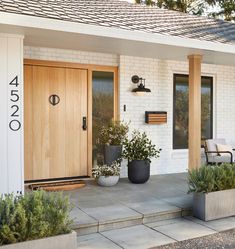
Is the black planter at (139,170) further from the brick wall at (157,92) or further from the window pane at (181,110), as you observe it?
the window pane at (181,110)

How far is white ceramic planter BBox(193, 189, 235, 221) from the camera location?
4.38m

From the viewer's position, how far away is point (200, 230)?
161 inches

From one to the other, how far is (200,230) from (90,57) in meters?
3.65

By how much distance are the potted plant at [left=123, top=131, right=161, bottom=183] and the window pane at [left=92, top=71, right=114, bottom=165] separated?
612 millimetres

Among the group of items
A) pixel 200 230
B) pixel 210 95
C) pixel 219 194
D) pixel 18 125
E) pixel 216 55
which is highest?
pixel 216 55

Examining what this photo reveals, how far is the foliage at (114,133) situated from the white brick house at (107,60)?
1.26 ft

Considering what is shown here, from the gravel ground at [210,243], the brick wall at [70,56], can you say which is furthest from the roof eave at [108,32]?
the gravel ground at [210,243]

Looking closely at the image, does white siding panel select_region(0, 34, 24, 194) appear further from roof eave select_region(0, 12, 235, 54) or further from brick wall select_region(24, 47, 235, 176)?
brick wall select_region(24, 47, 235, 176)

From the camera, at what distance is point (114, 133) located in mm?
6141

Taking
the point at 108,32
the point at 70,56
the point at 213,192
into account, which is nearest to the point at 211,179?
the point at 213,192

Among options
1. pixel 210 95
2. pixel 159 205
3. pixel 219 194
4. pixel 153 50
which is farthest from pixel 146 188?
pixel 210 95

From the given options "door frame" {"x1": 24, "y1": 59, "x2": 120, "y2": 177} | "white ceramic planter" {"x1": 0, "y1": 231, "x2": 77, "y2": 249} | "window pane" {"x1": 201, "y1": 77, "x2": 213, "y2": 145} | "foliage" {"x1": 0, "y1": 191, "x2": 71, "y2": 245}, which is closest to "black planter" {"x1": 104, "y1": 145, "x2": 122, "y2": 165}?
"door frame" {"x1": 24, "y1": 59, "x2": 120, "y2": 177}

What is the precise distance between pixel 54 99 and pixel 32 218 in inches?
131

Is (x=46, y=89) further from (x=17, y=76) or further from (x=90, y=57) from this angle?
(x=17, y=76)
